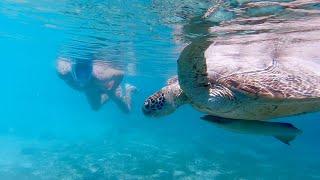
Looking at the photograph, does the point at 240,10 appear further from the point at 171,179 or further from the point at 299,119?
the point at 299,119

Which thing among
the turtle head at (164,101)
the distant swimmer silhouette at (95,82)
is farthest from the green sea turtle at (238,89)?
the distant swimmer silhouette at (95,82)

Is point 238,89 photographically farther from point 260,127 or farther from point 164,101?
point 164,101

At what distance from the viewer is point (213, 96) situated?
605 cm

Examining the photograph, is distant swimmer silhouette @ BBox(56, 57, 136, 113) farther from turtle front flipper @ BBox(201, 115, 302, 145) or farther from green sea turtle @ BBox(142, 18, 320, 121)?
turtle front flipper @ BBox(201, 115, 302, 145)

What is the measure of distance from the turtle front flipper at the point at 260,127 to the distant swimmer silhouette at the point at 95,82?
47.1 feet

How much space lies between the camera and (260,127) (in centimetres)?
623

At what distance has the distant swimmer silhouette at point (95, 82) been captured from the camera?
19.8 m

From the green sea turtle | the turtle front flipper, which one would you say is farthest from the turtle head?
the turtle front flipper

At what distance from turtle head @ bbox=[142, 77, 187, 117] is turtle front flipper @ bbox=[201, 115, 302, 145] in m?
0.64

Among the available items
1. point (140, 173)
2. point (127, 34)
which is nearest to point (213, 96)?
point (127, 34)

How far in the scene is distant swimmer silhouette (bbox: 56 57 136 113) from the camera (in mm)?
19781

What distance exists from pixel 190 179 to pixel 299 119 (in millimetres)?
29174

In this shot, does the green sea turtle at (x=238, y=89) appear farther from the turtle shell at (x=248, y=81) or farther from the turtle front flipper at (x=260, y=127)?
the turtle front flipper at (x=260, y=127)

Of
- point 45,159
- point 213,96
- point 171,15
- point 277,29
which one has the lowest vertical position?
point 45,159
